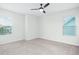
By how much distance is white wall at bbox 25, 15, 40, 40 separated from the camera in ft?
6.16

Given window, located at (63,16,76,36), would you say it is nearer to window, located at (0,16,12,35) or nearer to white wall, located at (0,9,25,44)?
white wall, located at (0,9,25,44)

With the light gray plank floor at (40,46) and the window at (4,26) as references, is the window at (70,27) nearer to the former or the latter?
the light gray plank floor at (40,46)

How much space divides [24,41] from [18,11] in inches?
30.0

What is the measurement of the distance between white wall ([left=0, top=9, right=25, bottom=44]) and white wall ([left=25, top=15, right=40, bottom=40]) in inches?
4.1

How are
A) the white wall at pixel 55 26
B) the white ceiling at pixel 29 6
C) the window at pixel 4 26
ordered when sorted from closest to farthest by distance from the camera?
the white ceiling at pixel 29 6 < the window at pixel 4 26 < the white wall at pixel 55 26

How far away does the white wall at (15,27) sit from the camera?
187 cm

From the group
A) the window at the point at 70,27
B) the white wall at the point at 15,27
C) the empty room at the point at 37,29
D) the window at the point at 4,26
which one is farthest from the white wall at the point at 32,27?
the window at the point at 70,27

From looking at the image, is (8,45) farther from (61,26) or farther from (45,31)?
(61,26)

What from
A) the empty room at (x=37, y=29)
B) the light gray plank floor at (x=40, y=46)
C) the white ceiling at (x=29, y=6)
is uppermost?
the white ceiling at (x=29, y=6)

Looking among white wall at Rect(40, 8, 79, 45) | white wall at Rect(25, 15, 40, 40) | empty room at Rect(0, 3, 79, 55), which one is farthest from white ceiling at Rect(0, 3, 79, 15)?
white wall at Rect(40, 8, 79, 45)

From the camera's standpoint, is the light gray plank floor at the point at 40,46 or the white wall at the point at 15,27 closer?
the white wall at the point at 15,27

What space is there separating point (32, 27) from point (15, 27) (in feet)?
1.34
